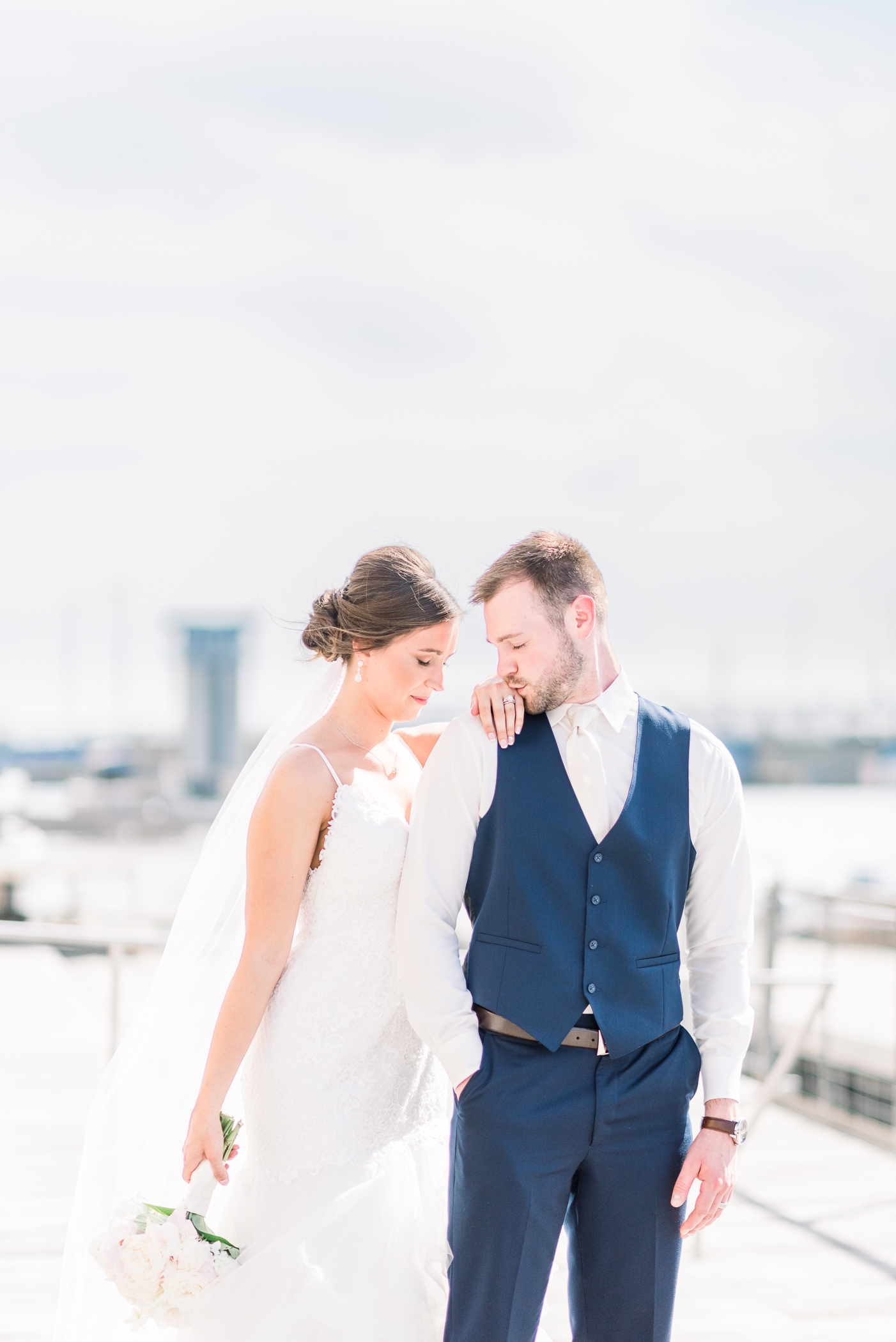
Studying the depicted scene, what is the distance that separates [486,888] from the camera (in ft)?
5.38

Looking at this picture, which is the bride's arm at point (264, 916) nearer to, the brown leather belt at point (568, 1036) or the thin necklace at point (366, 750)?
the thin necklace at point (366, 750)

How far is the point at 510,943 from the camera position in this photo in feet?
5.29

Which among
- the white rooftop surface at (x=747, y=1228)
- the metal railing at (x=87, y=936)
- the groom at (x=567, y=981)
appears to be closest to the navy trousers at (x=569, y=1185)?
the groom at (x=567, y=981)

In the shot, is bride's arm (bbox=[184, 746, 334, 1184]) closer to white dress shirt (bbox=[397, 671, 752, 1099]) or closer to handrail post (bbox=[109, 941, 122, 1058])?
white dress shirt (bbox=[397, 671, 752, 1099])

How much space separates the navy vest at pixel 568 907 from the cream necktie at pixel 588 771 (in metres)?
0.03

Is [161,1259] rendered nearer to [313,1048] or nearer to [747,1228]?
[313,1048]

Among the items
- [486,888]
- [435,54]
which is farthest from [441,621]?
[435,54]

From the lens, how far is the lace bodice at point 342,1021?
179 centimetres

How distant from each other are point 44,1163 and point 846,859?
13.9 meters

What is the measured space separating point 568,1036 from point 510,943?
151mm

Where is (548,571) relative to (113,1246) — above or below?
above

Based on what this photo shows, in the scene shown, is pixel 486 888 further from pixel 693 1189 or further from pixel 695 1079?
pixel 693 1189

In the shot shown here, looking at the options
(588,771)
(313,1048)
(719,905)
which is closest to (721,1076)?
(719,905)

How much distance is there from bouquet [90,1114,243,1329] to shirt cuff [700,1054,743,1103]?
29.5 inches
